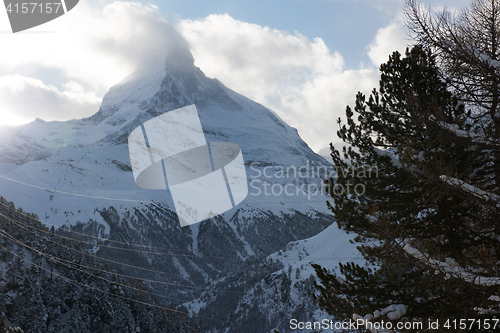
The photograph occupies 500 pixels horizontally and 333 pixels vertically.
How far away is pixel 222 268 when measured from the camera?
15150 centimetres

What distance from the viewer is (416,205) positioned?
7.36 m

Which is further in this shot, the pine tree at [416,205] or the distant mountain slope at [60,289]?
the distant mountain slope at [60,289]

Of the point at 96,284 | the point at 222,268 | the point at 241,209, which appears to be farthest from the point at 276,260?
the point at 241,209

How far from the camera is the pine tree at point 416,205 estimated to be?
5340 mm

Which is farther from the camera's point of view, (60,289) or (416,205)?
(60,289)

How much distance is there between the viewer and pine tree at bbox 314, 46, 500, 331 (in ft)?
17.5

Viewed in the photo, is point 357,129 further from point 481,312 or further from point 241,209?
point 241,209

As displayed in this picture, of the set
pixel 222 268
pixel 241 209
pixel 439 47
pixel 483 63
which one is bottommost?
pixel 222 268

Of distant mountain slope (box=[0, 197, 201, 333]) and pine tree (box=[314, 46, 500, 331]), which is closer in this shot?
pine tree (box=[314, 46, 500, 331])

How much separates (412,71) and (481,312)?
593 cm

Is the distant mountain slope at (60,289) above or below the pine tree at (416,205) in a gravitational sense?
below

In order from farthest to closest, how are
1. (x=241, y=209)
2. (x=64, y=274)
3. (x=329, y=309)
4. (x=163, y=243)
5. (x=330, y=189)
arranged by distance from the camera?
(x=241, y=209) < (x=163, y=243) < (x=64, y=274) < (x=330, y=189) < (x=329, y=309)

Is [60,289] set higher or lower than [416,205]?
lower

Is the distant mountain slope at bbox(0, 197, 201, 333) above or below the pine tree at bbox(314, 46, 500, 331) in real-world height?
below
